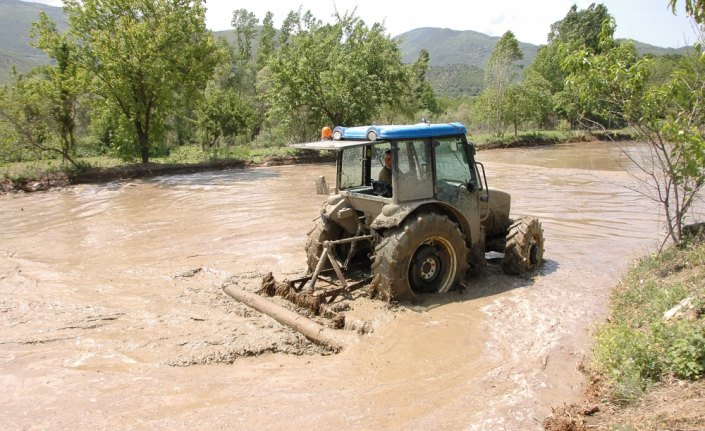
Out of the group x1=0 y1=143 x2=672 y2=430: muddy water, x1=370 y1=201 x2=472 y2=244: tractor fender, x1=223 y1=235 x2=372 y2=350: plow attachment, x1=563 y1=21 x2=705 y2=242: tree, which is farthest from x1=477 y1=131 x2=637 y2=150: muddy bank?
x1=223 y1=235 x2=372 y2=350: plow attachment

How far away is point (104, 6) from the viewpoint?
77.5ft

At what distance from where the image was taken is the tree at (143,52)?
Result: 23281 millimetres

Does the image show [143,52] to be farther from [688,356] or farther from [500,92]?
[500,92]

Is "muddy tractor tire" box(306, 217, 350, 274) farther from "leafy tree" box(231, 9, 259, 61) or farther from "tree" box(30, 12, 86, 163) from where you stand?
"leafy tree" box(231, 9, 259, 61)

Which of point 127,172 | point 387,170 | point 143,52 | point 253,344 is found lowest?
point 253,344

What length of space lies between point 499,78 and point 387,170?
118 ft

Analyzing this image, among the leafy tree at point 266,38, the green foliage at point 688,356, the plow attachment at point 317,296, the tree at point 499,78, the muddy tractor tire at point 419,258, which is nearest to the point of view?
the green foliage at point 688,356

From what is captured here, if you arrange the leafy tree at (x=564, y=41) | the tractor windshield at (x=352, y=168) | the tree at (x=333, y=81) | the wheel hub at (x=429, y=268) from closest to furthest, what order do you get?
the wheel hub at (x=429, y=268) < the tractor windshield at (x=352, y=168) < the tree at (x=333, y=81) < the leafy tree at (x=564, y=41)

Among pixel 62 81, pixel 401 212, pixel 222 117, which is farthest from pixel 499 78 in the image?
pixel 401 212

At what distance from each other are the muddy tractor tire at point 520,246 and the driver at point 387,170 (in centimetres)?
216

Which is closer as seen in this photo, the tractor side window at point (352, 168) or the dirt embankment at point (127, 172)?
the tractor side window at point (352, 168)

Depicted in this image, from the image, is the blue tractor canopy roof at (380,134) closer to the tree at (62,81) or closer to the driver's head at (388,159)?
the driver's head at (388,159)

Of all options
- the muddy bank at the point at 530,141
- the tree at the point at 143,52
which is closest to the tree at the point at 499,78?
the muddy bank at the point at 530,141

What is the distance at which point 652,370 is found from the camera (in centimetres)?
397
